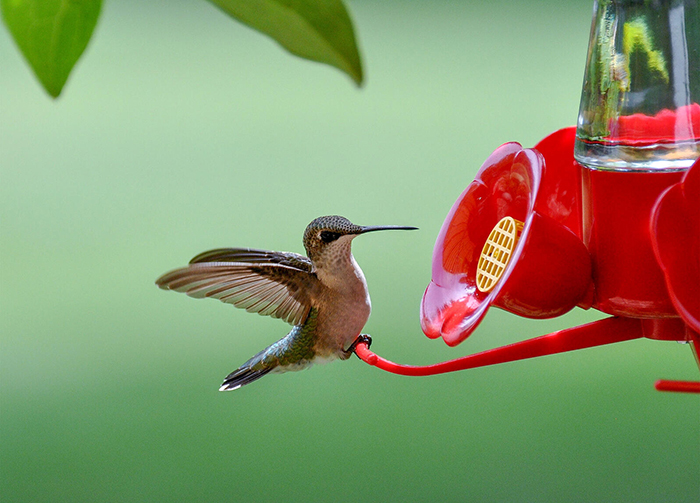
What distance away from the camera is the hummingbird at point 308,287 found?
167cm

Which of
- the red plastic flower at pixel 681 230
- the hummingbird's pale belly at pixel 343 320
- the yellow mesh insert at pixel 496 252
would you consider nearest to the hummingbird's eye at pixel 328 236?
the hummingbird's pale belly at pixel 343 320

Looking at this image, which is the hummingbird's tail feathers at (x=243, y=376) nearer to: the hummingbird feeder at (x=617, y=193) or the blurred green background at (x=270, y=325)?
the hummingbird feeder at (x=617, y=193)

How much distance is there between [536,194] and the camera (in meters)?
1.21

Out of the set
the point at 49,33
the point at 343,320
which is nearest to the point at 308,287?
the point at 343,320

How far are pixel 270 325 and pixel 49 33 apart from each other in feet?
24.1

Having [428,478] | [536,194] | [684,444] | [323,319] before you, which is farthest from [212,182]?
[536,194]

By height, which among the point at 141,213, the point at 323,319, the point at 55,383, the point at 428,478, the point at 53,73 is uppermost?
the point at 53,73

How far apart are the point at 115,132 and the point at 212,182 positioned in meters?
2.61

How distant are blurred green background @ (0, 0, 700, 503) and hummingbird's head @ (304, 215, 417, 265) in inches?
43.4

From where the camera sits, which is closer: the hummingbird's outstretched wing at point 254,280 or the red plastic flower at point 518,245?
the red plastic flower at point 518,245

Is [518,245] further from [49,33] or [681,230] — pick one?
[49,33]

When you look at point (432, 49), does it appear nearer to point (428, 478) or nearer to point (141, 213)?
point (141, 213)

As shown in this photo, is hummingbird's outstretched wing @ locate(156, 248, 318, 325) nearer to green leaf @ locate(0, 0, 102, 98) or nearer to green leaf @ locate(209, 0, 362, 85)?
green leaf @ locate(0, 0, 102, 98)

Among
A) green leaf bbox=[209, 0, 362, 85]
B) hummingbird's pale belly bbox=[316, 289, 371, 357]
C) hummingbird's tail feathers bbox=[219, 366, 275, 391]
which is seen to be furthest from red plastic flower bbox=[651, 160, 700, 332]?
hummingbird's tail feathers bbox=[219, 366, 275, 391]
